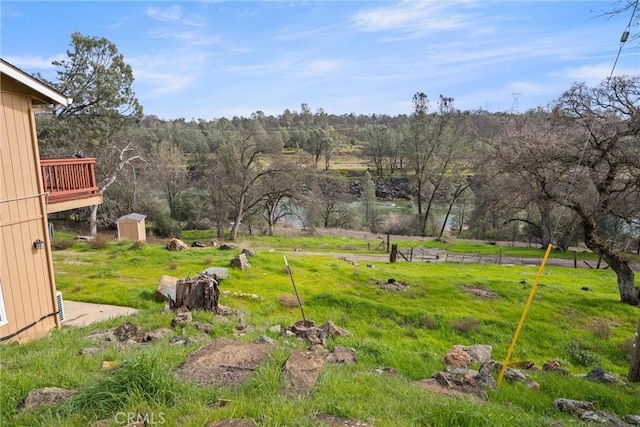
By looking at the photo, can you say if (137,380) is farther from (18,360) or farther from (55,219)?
(55,219)

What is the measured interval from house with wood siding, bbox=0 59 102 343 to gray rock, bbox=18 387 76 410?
5.04 m

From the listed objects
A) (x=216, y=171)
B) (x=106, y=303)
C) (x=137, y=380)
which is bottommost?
(x=106, y=303)

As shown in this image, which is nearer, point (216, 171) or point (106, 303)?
point (106, 303)

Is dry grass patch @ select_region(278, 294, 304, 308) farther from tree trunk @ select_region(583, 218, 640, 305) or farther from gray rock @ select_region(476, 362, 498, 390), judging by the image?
tree trunk @ select_region(583, 218, 640, 305)

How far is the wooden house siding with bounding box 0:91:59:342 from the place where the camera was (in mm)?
7352

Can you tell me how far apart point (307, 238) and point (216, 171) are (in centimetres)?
920

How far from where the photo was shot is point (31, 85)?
774cm

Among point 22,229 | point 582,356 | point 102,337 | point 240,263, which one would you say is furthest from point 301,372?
point 240,263

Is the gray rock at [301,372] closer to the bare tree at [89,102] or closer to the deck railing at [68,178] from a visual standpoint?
the deck railing at [68,178]

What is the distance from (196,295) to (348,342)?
3943mm

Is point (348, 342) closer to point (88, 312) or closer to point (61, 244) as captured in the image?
point (88, 312)

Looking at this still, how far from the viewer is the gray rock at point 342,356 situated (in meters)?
5.77

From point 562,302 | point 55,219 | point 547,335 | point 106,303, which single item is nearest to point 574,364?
point 547,335

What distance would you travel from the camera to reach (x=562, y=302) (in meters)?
14.2
